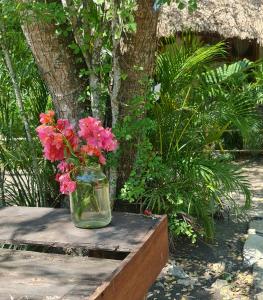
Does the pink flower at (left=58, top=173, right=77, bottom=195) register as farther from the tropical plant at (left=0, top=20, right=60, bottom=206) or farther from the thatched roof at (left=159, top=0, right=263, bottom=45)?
the thatched roof at (left=159, top=0, right=263, bottom=45)

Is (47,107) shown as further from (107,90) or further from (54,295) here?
(54,295)

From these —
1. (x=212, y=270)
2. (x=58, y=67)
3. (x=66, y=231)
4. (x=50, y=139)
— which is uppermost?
(x=58, y=67)

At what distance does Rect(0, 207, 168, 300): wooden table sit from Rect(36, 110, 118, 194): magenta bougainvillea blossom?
0.76ft

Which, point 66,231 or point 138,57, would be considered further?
point 138,57

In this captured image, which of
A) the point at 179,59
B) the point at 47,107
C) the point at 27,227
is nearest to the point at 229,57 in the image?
the point at 179,59

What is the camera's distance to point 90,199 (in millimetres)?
2301

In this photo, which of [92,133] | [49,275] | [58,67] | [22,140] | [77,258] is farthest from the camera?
[22,140]

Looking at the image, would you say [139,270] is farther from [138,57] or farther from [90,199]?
[138,57]

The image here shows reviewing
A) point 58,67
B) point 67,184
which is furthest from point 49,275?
point 58,67

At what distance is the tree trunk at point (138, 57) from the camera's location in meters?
3.26

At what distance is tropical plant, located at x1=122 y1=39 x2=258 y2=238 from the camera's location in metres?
3.69

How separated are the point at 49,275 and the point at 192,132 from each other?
2270mm

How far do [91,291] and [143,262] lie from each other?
444 mm

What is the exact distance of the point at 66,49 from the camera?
3328 millimetres
